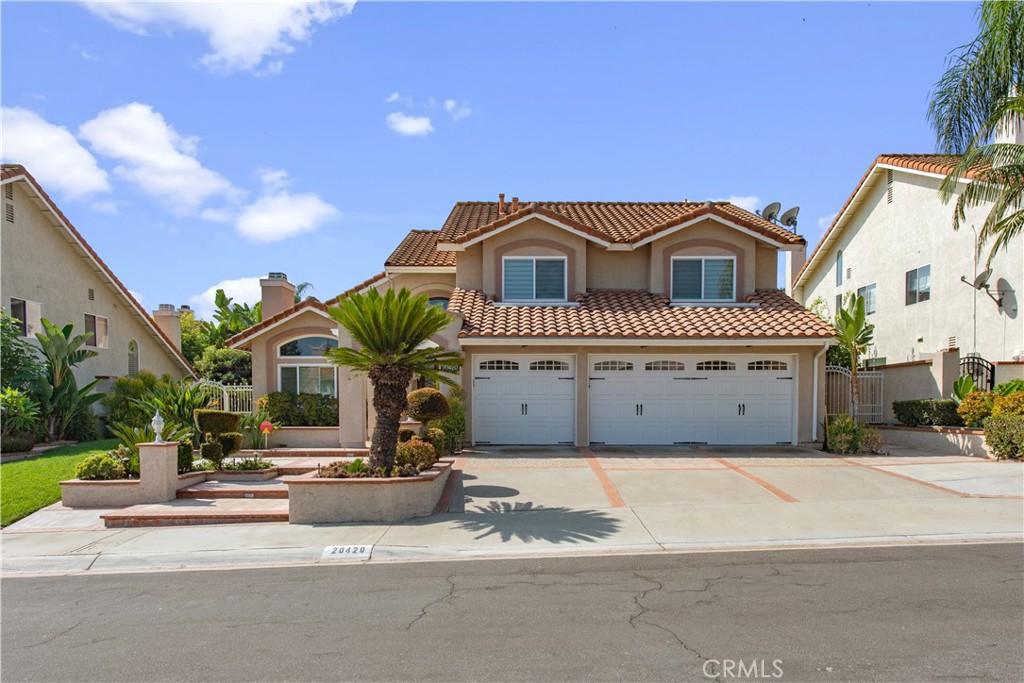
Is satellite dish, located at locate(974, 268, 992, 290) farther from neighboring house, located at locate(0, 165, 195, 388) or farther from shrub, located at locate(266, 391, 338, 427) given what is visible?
neighboring house, located at locate(0, 165, 195, 388)

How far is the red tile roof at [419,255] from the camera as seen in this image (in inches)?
752

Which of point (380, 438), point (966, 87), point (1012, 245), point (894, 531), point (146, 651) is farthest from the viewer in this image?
point (1012, 245)

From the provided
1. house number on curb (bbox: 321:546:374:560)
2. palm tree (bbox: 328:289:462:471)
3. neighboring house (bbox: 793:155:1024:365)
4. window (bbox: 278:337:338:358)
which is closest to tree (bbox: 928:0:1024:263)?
neighboring house (bbox: 793:155:1024:365)

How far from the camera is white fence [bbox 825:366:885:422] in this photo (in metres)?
18.0

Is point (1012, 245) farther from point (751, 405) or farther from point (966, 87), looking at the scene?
point (751, 405)

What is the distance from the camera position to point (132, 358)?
2425 centimetres

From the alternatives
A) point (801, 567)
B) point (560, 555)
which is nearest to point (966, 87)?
point (801, 567)

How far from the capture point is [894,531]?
8.60 m

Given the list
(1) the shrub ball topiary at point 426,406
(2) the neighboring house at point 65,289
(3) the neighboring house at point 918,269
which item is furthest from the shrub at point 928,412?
(2) the neighboring house at point 65,289

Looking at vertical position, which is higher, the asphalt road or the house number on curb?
the asphalt road

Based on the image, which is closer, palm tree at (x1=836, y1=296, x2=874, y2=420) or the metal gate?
the metal gate

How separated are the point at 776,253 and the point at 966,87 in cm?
706

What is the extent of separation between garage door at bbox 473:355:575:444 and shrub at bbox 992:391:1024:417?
9.53m

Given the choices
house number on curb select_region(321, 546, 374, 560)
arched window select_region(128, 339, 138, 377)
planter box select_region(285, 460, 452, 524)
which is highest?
arched window select_region(128, 339, 138, 377)
